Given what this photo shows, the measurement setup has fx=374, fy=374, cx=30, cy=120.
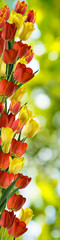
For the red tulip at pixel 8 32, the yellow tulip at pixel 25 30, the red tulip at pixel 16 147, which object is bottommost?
the red tulip at pixel 16 147

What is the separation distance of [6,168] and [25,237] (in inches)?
35.1

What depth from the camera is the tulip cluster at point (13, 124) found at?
1.28 ft

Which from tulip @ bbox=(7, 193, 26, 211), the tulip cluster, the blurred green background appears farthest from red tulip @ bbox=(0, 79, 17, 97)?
the blurred green background

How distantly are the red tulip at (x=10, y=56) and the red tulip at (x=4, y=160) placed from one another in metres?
0.11

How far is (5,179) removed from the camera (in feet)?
1.26

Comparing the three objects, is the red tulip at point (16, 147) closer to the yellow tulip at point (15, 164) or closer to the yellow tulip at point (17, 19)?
the yellow tulip at point (15, 164)

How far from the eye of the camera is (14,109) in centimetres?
44

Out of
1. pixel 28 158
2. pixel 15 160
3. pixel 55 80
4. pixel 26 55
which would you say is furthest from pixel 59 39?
pixel 15 160

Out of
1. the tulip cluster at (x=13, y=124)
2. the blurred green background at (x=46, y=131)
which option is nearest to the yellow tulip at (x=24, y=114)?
the tulip cluster at (x=13, y=124)

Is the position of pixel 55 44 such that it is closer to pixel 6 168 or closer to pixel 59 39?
pixel 59 39

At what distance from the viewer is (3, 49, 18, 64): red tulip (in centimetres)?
42

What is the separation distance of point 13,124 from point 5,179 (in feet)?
0.22

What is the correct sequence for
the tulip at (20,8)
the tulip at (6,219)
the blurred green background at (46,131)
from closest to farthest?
the tulip at (6,219) < the tulip at (20,8) < the blurred green background at (46,131)

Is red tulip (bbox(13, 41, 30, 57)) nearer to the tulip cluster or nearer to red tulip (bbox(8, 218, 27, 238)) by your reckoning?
the tulip cluster
